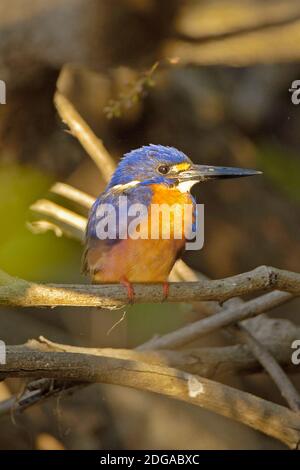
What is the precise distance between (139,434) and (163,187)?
4.69 feet

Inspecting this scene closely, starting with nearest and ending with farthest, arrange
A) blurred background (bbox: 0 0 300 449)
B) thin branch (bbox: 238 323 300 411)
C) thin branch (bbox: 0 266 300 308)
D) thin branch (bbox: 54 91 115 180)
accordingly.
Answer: thin branch (bbox: 0 266 300 308)
thin branch (bbox: 238 323 300 411)
thin branch (bbox: 54 91 115 180)
blurred background (bbox: 0 0 300 449)

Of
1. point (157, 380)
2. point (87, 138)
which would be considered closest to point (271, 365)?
point (157, 380)

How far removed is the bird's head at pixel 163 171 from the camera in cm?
204

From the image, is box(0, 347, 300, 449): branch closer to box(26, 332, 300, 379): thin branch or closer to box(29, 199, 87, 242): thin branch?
box(26, 332, 300, 379): thin branch

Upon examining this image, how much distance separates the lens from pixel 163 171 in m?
2.05

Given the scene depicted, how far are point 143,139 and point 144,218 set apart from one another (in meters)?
1.39

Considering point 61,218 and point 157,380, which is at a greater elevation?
point 61,218

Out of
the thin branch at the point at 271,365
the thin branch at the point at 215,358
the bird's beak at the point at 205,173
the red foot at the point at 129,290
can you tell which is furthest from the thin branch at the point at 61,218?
the red foot at the point at 129,290

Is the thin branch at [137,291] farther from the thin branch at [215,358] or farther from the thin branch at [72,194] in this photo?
the thin branch at [72,194]

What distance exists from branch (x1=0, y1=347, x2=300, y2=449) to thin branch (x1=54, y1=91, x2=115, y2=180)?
2.67 ft

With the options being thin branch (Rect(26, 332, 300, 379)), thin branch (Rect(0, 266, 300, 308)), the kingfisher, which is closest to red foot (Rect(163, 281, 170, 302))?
thin branch (Rect(0, 266, 300, 308))

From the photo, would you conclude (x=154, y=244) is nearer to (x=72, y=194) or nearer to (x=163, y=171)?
(x=163, y=171)

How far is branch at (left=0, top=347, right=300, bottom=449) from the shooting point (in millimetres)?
1835

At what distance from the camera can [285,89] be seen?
140 inches
